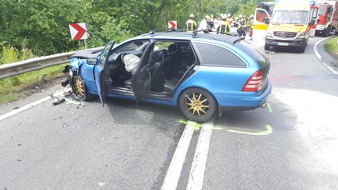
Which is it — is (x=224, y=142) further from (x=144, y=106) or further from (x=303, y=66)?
(x=303, y=66)

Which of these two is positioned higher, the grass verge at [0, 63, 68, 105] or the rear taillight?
the rear taillight

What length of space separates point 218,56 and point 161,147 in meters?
1.78

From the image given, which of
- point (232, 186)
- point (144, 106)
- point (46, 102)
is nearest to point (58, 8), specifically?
point (46, 102)

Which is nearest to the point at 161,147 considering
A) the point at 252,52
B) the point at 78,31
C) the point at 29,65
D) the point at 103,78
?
the point at 103,78

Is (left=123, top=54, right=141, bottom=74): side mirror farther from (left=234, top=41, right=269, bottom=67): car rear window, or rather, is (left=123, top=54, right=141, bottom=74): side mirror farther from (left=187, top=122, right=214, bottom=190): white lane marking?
(left=234, top=41, right=269, bottom=67): car rear window

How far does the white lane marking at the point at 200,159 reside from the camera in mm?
3258

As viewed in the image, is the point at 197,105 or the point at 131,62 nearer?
the point at 197,105

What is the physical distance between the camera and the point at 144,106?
5754 millimetres

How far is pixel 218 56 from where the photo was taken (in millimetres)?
4723

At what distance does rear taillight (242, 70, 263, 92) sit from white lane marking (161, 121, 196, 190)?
110 centimetres

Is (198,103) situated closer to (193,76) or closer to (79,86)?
(193,76)

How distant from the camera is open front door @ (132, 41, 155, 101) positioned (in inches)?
191

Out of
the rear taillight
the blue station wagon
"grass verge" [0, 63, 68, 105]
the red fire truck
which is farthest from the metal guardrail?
the red fire truck

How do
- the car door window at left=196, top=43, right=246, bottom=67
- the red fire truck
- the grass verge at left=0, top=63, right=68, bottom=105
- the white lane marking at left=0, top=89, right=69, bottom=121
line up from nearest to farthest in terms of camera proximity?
the car door window at left=196, top=43, right=246, bottom=67, the white lane marking at left=0, top=89, right=69, bottom=121, the grass verge at left=0, top=63, right=68, bottom=105, the red fire truck
